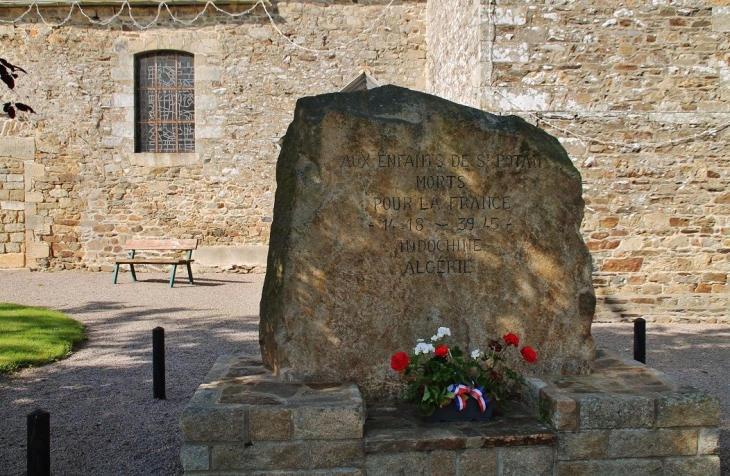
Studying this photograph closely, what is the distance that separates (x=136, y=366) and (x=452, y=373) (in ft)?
12.9

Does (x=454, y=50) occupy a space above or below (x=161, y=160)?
above

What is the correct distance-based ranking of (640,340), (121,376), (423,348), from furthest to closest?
1. (121,376)
2. (640,340)
3. (423,348)

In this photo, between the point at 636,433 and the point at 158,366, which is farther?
the point at 158,366

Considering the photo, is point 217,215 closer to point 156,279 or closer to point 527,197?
point 156,279

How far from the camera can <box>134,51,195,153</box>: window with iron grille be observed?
566 inches

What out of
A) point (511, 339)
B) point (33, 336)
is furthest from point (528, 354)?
point (33, 336)

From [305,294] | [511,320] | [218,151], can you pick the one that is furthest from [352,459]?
[218,151]

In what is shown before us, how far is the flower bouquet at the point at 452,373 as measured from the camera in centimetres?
354

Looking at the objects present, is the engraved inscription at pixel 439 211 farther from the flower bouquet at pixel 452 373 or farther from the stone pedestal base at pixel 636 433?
the stone pedestal base at pixel 636 433

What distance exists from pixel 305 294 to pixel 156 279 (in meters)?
10.1

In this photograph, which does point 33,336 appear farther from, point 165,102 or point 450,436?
point 165,102

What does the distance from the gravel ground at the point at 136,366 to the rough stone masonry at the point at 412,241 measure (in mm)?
1164

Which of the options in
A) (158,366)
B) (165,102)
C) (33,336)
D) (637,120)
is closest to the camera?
(158,366)

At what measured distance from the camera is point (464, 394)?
3543mm
